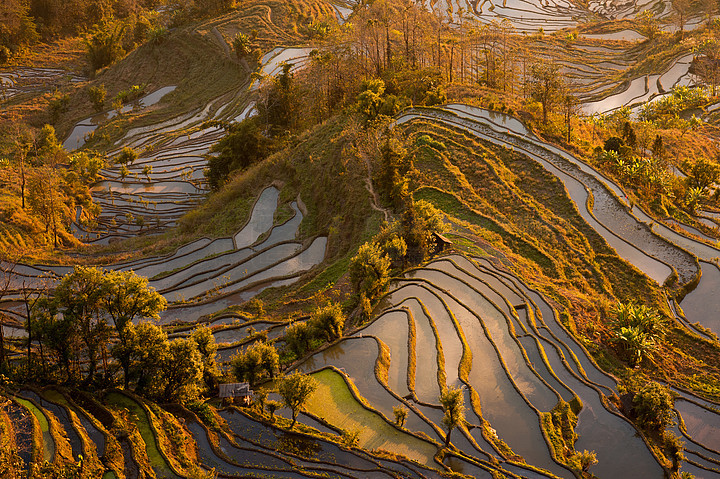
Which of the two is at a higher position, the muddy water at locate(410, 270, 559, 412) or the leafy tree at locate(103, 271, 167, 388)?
the leafy tree at locate(103, 271, 167, 388)

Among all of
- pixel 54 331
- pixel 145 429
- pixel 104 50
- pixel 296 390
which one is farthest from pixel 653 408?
pixel 104 50

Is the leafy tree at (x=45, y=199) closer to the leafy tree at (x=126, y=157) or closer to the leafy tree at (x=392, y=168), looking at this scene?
the leafy tree at (x=126, y=157)

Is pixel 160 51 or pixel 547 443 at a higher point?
pixel 160 51

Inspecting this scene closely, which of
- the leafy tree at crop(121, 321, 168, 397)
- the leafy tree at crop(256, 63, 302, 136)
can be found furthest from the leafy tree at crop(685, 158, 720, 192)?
the leafy tree at crop(121, 321, 168, 397)

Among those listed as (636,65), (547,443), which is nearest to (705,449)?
(547,443)

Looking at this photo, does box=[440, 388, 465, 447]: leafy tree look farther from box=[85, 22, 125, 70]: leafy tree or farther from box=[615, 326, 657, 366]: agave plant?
box=[85, 22, 125, 70]: leafy tree

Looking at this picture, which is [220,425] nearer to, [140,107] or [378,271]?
[378,271]
